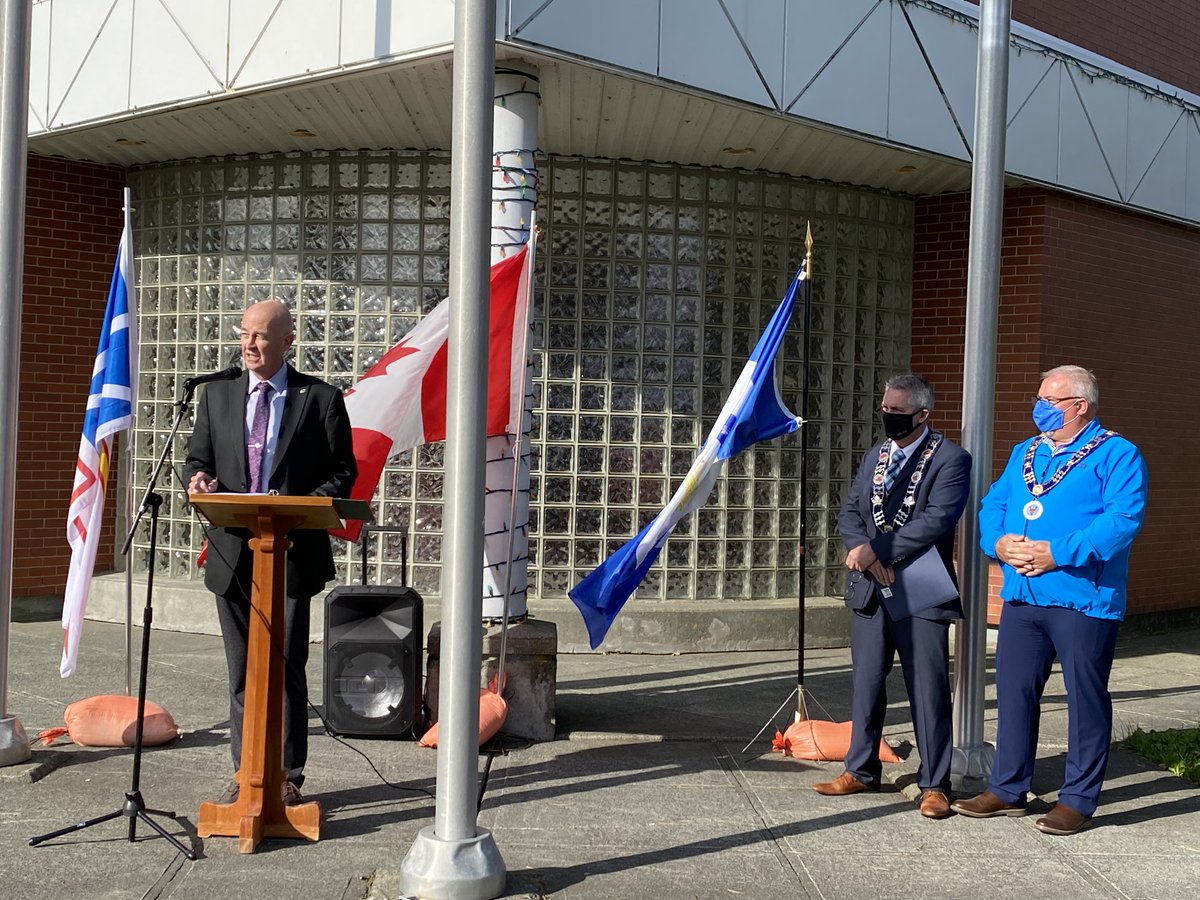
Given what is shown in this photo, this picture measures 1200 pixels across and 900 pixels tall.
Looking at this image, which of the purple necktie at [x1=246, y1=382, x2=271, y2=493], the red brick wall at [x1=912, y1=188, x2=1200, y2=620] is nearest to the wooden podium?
the purple necktie at [x1=246, y1=382, x2=271, y2=493]

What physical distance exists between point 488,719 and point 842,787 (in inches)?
70.2

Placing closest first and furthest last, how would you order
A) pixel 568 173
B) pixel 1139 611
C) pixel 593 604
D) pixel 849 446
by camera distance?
pixel 593 604
pixel 568 173
pixel 849 446
pixel 1139 611

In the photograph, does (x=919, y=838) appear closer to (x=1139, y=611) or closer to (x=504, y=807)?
(x=504, y=807)

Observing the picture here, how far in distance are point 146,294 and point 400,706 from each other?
557 centimetres

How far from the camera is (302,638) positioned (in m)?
5.66

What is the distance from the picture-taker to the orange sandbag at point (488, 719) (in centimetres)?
651

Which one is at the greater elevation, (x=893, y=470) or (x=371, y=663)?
(x=893, y=470)

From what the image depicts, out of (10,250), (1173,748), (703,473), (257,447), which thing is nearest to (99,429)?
(10,250)

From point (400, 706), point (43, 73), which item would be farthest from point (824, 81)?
point (43, 73)

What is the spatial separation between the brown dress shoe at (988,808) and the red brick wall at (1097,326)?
4909mm

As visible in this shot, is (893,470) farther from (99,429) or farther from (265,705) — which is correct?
(99,429)

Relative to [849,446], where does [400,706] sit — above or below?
below

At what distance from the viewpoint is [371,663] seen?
6.68 metres

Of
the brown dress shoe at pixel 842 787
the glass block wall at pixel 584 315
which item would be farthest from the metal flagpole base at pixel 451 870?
the glass block wall at pixel 584 315
